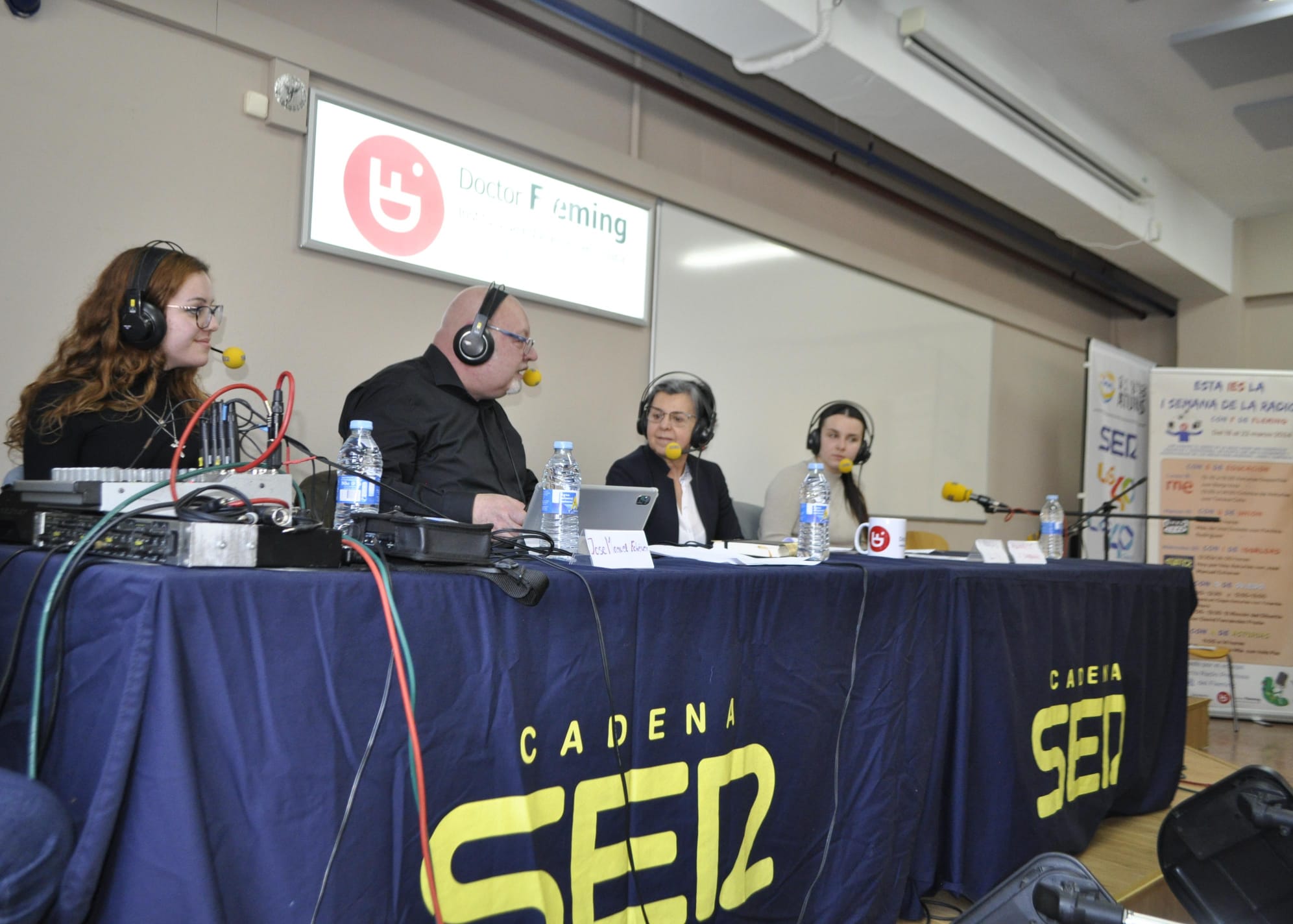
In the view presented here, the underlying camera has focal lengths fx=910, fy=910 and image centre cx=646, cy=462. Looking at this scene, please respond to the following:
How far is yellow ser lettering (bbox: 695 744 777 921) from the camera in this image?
4.27 feet

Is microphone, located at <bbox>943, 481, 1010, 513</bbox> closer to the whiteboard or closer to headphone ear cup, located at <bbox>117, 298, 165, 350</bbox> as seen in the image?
the whiteboard

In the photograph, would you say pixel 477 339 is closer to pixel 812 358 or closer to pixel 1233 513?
pixel 812 358

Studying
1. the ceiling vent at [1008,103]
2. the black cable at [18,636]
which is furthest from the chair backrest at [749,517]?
the black cable at [18,636]

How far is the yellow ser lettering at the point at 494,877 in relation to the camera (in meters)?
1.01

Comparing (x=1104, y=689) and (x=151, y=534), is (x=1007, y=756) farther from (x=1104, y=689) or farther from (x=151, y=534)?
(x=151, y=534)

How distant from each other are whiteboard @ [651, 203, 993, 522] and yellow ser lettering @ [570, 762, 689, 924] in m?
2.41

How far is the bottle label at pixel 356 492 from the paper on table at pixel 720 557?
20.5 inches

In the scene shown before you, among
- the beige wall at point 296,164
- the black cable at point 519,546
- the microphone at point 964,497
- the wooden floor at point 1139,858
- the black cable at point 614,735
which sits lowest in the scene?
the wooden floor at point 1139,858

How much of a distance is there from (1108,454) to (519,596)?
5.11m

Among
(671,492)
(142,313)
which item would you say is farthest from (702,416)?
(142,313)

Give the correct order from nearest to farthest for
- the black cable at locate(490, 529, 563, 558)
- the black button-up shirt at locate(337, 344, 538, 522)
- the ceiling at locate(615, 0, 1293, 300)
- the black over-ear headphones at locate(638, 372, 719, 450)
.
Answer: the black cable at locate(490, 529, 563, 558) < the black button-up shirt at locate(337, 344, 538, 522) < the black over-ear headphones at locate(638, 372, 719, 450) < the ceiling at locate(615, 0, 1293, 300)

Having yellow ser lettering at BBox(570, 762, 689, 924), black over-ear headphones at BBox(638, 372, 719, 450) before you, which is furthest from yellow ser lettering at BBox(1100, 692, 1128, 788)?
yellow ser lettering at BBox(570, 762, 689, 924)

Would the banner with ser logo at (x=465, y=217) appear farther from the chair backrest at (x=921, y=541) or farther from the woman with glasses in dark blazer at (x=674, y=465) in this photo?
the chair backrest at (x=921, y=541)

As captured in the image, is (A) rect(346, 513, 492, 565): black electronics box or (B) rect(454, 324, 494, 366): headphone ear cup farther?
(B) rect(454, 324, 494, 366): headphone ear cup
